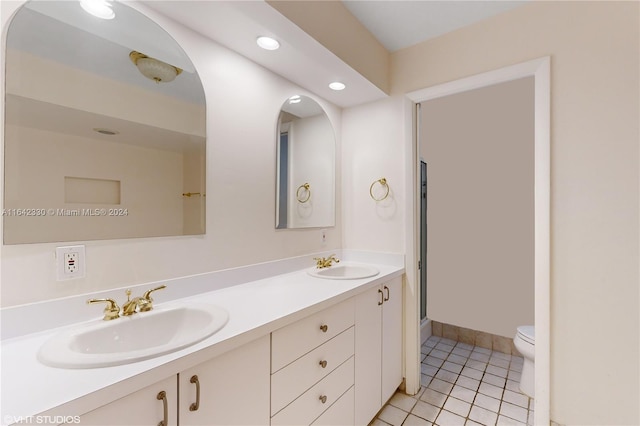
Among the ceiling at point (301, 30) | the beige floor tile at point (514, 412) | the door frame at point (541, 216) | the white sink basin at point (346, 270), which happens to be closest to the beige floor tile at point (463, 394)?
the beige floor tile at point (514, 412)

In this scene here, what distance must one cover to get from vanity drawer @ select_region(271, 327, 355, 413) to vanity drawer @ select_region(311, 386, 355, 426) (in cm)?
18

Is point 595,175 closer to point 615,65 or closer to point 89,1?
point 615,65

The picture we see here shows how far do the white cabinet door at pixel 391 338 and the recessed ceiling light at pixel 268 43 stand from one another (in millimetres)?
1485

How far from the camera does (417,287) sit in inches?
79.4

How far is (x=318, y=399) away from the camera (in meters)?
1.24

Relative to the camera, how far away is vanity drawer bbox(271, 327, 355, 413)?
1.06m

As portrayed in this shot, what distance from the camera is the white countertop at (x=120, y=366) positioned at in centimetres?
58

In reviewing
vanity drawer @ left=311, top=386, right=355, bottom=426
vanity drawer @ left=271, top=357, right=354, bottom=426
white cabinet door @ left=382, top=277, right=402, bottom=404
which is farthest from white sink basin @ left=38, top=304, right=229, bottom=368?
white cabinet door @ left=382, top=277, right=402, bottom=404

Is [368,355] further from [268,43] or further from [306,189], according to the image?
[268,43]

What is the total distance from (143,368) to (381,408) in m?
1.60

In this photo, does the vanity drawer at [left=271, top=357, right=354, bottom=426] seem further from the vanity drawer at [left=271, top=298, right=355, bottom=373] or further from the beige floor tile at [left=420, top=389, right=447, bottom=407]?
the beige floor tile at [left=420, top=389, right=447, bottom=407]

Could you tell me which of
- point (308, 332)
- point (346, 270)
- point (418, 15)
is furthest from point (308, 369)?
point (418, 15)

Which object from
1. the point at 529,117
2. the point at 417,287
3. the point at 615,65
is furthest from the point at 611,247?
the point at 529,117

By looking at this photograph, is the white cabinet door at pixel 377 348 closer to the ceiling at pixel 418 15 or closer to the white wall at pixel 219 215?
the white wall at pixel 219 215
